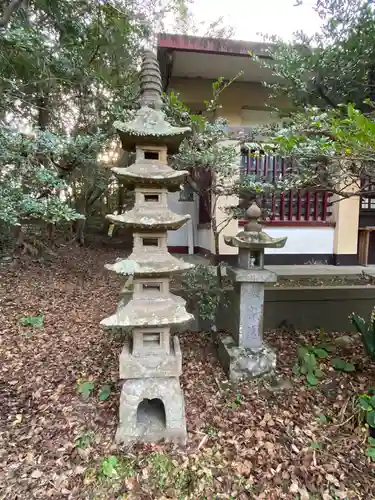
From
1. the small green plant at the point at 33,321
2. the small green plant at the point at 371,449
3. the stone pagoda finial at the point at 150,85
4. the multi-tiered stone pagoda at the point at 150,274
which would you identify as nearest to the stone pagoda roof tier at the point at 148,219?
the multi-tiered stone pagoda at the point at 150,274

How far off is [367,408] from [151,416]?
6.46 ft

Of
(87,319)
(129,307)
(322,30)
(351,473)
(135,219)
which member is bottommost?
(351,473)

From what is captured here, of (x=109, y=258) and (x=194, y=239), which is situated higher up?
(x=194, y=239)

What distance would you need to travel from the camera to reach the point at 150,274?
236cm

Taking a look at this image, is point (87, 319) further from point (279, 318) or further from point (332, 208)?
point (332, 208)

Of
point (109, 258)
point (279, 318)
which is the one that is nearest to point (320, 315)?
point (279, 318)

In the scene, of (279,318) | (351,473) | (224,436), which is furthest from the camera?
(279,318)

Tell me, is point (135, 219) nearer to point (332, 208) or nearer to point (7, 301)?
point (7, 301)

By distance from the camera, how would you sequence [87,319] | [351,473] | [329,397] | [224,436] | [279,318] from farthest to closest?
[87,319] < [279,318] < [329,397] < [224,436] < [351,473]

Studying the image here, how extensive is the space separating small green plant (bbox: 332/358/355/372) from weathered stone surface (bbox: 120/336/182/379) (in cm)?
197

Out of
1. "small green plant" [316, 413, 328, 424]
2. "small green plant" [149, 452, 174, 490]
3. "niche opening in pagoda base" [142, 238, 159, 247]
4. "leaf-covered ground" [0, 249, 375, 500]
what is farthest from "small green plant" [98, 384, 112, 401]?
"small green plant" [316, 413, 328, 424]

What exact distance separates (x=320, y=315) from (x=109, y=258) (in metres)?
6.09

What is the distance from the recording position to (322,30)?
3174 millimetres

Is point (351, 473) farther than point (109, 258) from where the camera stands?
No
